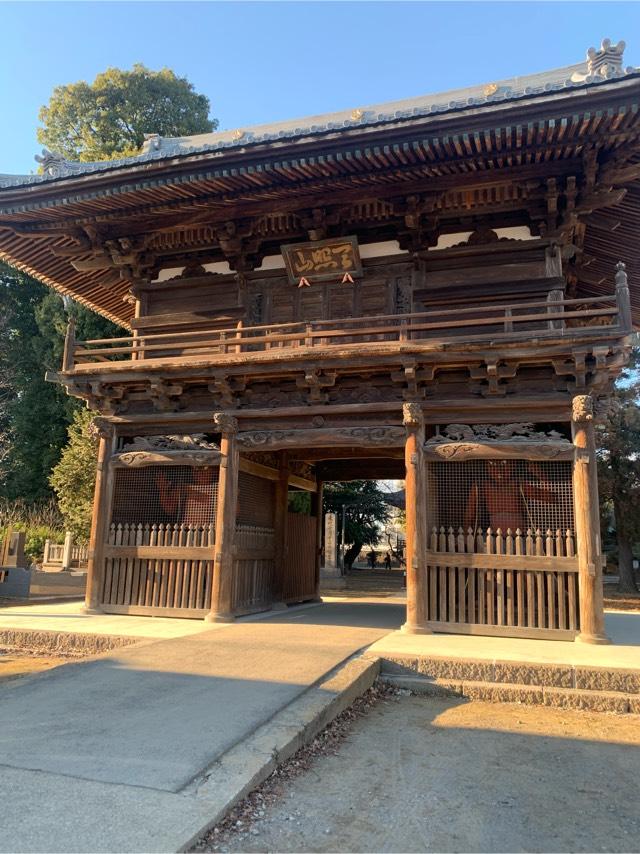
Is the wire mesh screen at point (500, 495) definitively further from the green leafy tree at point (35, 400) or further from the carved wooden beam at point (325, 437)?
the green leafy tree at point (35, 400)

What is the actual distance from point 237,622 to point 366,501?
22.7 meters

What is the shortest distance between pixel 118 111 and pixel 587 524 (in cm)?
3157

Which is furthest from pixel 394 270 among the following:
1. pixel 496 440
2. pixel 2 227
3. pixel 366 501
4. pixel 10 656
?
pixel 366 501

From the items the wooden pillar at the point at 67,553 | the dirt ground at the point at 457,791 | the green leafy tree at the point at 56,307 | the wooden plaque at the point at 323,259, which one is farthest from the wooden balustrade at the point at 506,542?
the green leafy tree at the point at 56,307

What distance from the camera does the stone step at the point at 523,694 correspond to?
6121mm

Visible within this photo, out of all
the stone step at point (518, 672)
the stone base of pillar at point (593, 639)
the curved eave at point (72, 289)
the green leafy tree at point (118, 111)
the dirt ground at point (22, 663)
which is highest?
the green leafy tree at point (118, 111)

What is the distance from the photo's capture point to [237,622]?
9531 mm

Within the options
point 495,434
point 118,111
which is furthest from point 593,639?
point 118,111

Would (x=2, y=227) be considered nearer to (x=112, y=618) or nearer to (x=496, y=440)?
(x=112, y=618)

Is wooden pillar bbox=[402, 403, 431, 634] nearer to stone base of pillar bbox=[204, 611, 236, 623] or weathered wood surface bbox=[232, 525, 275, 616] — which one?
stone base of pillar bbox=[204, 611, 236, 623]

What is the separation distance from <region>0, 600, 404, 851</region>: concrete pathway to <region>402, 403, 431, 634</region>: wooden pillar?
1387 mm

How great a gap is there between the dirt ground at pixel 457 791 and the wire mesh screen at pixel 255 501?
539 centimetres

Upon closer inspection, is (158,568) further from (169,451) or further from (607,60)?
(607,60)

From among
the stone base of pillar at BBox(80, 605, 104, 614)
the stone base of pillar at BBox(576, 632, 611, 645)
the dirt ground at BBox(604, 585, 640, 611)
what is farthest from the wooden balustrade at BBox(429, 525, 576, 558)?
the dirt ground at BBox(604, 585, 640, 611)
